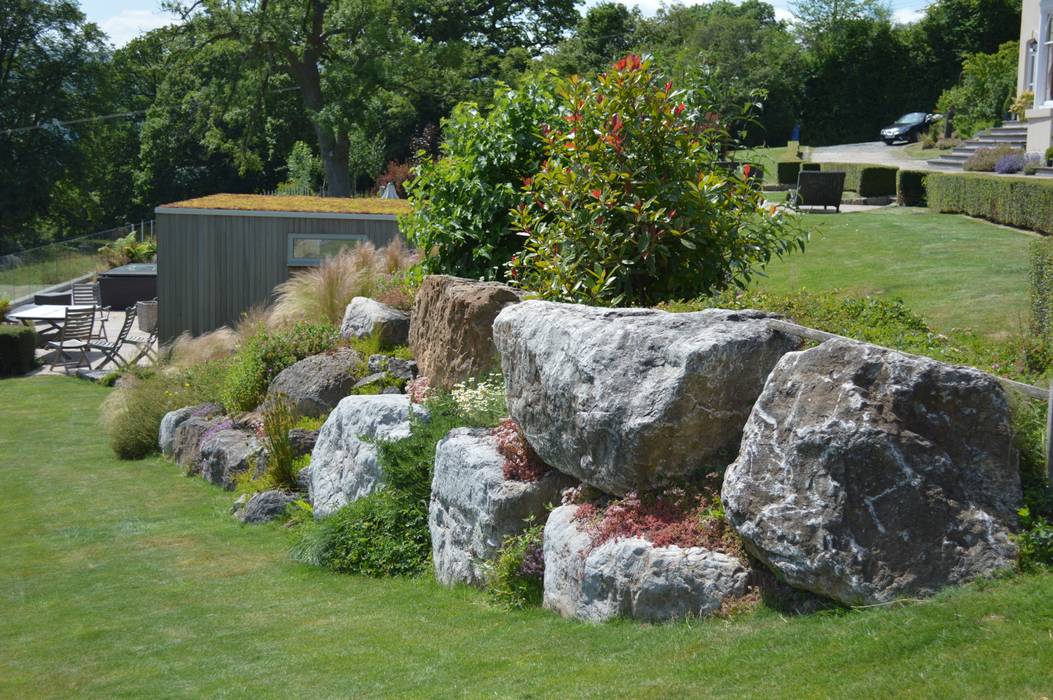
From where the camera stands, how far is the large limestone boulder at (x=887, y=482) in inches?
192

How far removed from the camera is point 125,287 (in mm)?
33188

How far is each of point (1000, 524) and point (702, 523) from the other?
1.48 metres

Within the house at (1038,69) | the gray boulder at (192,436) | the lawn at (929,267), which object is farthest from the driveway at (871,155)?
the gray boulder at (192,436)

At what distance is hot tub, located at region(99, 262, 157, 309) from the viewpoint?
1297 inches

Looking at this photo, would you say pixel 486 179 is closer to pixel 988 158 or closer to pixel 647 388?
pixel 647 388

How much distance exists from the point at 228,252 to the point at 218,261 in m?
0.24

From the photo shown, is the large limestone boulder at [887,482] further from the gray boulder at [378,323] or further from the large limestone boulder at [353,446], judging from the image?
the gray boulder at [378,323]

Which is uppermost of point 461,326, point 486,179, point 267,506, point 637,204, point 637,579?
point 486,179

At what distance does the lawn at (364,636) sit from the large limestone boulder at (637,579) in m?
0.13

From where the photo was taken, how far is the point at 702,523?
5.81 meters

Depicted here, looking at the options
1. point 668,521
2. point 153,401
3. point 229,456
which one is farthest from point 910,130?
point 668,521

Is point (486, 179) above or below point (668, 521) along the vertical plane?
above

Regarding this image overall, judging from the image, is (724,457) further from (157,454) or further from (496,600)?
(157,454)

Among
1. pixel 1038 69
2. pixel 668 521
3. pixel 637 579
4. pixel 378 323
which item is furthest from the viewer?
pixel 1038 69
